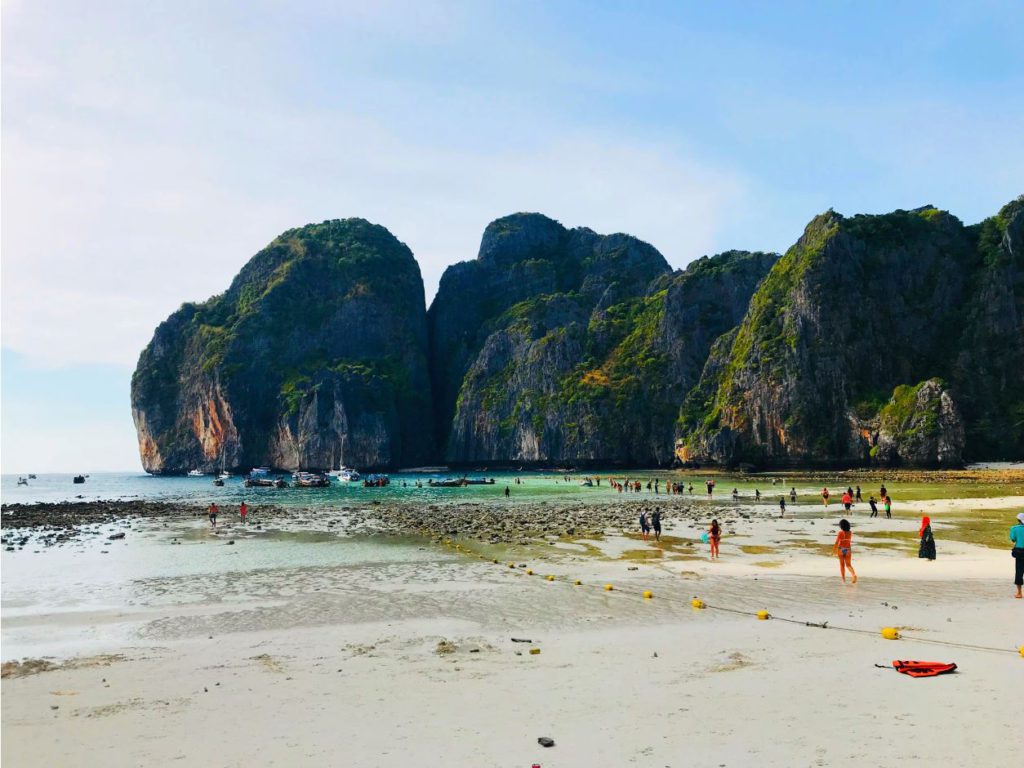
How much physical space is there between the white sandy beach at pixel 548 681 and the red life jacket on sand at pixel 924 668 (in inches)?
10.4

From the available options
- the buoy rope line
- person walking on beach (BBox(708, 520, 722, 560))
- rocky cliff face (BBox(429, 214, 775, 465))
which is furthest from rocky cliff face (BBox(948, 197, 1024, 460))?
the buoy rope line

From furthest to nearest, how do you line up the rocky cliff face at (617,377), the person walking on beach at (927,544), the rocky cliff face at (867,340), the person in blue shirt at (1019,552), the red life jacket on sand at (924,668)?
the rocky cliff face at (617,377), the rocky cliff face at (867,340), the person walking on beach at (927,544), the person in blue shirt at (1019,552), the red life jacket on sand at (924,668)

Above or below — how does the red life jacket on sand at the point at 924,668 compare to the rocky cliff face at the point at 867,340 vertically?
below

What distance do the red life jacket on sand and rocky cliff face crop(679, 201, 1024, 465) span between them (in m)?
110

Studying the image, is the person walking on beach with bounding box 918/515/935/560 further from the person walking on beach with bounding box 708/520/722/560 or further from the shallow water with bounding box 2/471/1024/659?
the person walking on beach with bounding box 708/520/722/560

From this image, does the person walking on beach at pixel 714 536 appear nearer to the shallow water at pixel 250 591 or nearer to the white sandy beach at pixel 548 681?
the white sandy beach at pixel 548 681

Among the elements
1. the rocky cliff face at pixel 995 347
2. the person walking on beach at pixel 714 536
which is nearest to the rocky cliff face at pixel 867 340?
the rocky cliff face at pixel 995 347

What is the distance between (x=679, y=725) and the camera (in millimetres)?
9898

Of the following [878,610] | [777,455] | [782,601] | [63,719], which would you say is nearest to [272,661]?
[63,719]

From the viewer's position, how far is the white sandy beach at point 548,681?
368 inches

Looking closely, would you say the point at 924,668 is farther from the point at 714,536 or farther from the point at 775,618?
the point at 714,536

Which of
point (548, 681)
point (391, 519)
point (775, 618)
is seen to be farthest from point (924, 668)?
point (391, 519)

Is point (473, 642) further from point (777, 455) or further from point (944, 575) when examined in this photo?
point (777, 455)

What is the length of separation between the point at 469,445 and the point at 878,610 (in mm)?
180205
